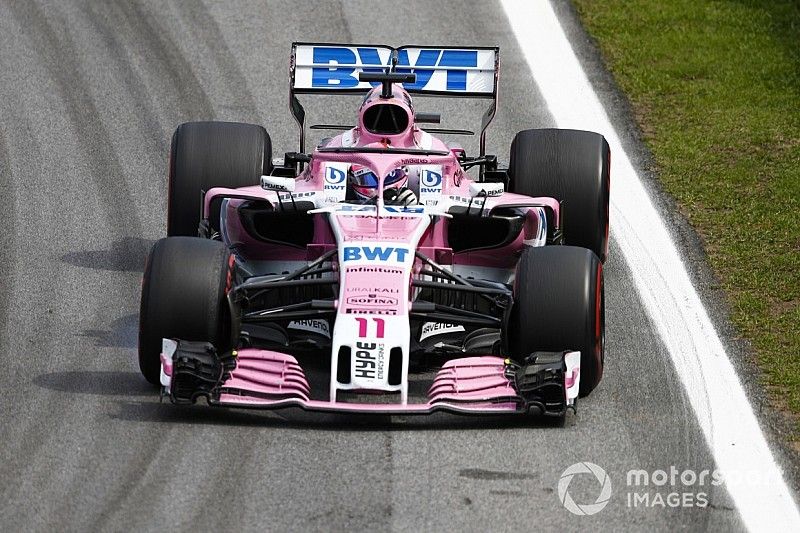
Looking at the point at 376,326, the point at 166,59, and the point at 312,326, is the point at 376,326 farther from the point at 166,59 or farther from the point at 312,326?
the point at 166,59

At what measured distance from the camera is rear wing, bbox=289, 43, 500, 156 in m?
15.8

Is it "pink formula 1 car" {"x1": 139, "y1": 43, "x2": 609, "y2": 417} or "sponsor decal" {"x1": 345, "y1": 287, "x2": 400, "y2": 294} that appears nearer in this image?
"pink formula 1 car" {"x1": 139, "y1": 43, "x2": 609, "y2": 417}

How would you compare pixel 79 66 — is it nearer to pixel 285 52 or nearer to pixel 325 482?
pixel 285 52

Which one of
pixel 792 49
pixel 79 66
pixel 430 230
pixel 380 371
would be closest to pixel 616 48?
pixel 792 49

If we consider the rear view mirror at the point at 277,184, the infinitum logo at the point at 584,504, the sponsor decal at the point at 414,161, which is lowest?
the infinitum logo at the point at 584,504

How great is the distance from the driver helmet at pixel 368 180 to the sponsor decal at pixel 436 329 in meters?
1.30

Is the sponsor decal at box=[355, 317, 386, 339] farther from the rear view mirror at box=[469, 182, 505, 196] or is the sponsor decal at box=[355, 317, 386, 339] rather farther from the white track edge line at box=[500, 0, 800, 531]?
the white track edge line at box=[500, 0, 800, 531]

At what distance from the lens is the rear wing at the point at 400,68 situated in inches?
620

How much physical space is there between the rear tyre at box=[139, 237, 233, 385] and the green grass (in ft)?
13.6

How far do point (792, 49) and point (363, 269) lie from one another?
11592 mm

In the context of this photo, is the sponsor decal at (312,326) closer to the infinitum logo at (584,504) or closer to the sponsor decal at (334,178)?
the sponsor decal at (334,178)

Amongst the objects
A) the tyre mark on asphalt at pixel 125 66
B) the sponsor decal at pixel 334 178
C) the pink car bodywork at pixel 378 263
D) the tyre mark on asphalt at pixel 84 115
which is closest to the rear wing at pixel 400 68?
the pink car bodywork at pixel 378 263

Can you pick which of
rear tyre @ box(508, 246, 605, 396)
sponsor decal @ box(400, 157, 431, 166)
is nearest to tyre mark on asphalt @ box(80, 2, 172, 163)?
sponsor decal @ box(400, 157, 431, 166)

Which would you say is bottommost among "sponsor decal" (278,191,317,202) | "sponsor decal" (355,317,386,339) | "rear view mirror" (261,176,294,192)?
"sponsor decal" (355,317,386,339)
